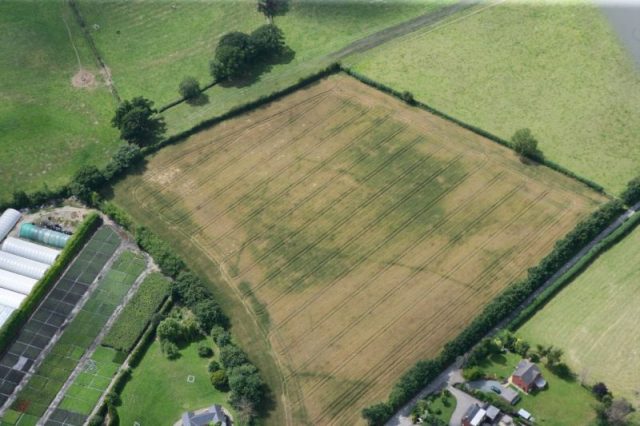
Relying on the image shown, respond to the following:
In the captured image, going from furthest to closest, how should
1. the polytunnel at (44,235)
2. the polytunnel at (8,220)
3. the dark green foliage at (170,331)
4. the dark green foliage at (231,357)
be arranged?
the polytunnel at (8,220)
the polytunnel at (44,235)
the dark green foliage at (170,331)
the dark green foliage at (231,357)

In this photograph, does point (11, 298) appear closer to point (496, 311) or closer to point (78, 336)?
point (78, 336)

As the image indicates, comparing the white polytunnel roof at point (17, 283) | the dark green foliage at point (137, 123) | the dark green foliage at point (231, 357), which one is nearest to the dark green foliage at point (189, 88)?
the dark green foliage at point (137, 123)

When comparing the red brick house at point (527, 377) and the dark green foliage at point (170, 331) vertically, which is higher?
the dark green foliage at point (170, 331)

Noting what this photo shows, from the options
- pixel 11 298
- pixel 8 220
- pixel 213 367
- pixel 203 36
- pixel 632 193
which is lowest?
pixel 213 367

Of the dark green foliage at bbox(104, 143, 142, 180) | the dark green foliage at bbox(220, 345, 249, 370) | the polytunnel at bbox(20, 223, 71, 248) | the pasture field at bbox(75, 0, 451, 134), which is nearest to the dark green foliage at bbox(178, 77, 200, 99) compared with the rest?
the pasture field at bbox(75, 0, 451, 134)

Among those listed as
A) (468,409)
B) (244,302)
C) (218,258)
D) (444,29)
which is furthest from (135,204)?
(444,29)

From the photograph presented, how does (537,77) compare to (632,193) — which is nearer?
(632,193)

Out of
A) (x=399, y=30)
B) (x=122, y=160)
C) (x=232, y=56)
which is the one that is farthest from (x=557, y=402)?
(x=399, y=30)

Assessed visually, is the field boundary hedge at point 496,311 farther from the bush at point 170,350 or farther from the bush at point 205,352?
the bush at point 170,350
